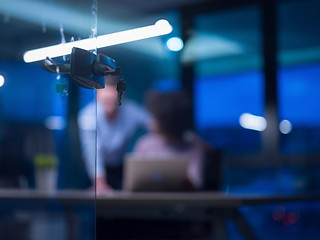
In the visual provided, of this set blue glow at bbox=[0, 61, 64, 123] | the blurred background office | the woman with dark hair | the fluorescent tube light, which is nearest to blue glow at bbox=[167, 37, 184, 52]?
the blurred background office

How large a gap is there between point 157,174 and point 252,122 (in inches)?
95.4

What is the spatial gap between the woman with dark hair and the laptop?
1.64 feet

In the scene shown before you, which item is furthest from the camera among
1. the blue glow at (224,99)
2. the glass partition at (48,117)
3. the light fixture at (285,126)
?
the blue glow at (224,99)

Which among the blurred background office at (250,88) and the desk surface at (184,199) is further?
the blurred background office at (250,88)

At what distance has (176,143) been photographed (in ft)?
10.6

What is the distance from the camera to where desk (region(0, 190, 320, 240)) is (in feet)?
6.65

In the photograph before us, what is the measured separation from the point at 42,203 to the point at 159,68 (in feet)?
9.68

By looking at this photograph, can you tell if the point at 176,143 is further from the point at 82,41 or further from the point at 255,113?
the point at 82,41

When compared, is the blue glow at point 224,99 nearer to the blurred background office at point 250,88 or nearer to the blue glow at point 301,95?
the blurred background office at point 250,88

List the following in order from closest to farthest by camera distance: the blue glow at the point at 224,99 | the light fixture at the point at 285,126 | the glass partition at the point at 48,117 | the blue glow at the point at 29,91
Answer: the glass partition at the point at 48,117, the blue glow at the point at 29,91, the light fixture at the point at 285,126, the blue glow at the point at 224,99

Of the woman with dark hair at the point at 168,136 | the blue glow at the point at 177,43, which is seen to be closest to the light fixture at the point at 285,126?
the woman with dark hair at the point at 168,136

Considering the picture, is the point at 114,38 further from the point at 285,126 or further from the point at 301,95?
the point at 301,95

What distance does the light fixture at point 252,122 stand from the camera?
4333 millimetres

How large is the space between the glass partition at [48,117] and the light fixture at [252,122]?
221cm
